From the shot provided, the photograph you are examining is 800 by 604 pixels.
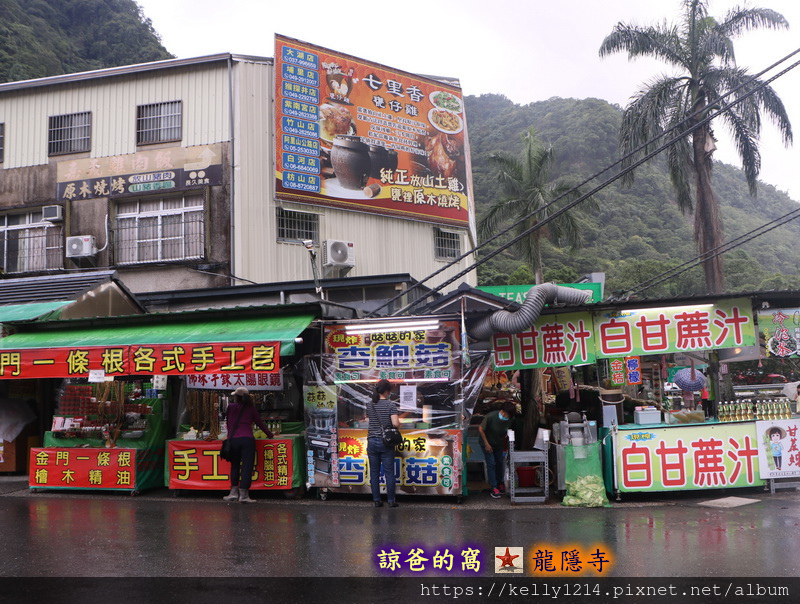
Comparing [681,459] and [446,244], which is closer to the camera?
[681,459]

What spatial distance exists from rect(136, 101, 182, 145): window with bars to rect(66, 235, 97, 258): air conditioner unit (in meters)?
3.02

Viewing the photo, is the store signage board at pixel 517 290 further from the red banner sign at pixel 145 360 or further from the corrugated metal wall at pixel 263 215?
the red banner sign at pixel 145 360


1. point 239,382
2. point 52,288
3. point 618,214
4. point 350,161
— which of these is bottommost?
point 239,382

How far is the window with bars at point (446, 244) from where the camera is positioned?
69.8ft

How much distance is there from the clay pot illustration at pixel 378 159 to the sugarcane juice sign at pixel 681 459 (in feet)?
37.4

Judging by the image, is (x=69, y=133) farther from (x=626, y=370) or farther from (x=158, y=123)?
(x=626, y=370)

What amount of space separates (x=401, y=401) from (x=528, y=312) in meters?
2.52

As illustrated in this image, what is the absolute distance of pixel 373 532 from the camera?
8.66 m

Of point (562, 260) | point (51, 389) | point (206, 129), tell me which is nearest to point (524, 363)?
point (51, 389)

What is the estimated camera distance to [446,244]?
70.6 ft

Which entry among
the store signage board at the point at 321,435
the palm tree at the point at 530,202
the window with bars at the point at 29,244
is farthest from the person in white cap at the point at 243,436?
the palm tree at the point at 530,202

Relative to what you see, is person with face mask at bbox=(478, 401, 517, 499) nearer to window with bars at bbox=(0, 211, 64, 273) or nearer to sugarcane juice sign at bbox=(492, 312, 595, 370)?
sugarcane juice sign at bbox=(492, 312, 595, 370)

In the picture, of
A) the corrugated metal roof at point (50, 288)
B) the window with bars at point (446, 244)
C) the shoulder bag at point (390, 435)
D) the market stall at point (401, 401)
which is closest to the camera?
the shoulder bag at point (390, 435)

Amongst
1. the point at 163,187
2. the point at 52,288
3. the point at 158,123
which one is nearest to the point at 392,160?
the point at 163,187
